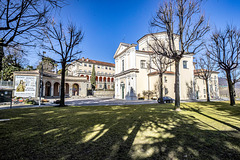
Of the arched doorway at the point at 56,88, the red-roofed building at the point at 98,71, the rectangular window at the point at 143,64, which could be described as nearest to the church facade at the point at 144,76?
the rectangular window at the point at 143,64

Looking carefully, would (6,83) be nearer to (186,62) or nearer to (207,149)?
(207,149)

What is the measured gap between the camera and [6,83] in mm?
24859

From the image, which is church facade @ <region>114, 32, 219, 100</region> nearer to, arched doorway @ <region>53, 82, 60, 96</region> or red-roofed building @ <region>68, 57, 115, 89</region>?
arched doorway @ <region>53, 82, 60, 96</region>

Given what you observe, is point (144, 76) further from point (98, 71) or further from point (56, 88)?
point (98, 71)

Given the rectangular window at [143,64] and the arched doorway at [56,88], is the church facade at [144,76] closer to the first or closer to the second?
the rectangular window at [143,64]

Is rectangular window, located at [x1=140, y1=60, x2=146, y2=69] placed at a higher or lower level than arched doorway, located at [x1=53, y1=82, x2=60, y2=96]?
higher

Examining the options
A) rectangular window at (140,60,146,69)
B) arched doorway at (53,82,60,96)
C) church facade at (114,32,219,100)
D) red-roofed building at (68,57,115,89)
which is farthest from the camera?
red-roofed building at (68,57,115,89)

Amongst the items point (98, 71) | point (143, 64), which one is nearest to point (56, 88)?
point (98, 71)

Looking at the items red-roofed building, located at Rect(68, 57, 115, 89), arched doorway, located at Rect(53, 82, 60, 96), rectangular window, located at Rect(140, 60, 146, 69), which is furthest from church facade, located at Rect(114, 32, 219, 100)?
red-roofed building, located at Rect(68, 57, 115, 89)

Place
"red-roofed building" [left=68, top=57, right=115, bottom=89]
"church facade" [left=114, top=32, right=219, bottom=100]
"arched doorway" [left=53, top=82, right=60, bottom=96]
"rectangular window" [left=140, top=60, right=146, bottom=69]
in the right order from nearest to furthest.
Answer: "church facade" [left=114, top=32, right=219, bottom=100], "rectangular window" [left=140, top=60, right=146, bottom=69], "arched doorway" [left=53, top=82, right=60, bottom=96], "red-roofed building" [left=68, top=57, right=115, bottom=89]

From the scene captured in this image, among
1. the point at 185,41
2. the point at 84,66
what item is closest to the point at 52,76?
the point at 84,66

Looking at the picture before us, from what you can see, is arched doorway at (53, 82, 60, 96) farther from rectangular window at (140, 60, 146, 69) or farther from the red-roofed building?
rectangular window at (140, 60, 146, 69)

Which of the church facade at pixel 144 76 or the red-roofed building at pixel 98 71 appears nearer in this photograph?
the church facade at pixel 144 76

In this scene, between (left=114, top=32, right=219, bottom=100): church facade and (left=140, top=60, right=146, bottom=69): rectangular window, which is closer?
(left=114, top=32, right=219, bottom=100): church facade
